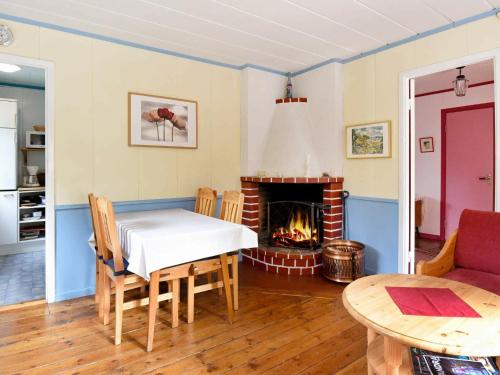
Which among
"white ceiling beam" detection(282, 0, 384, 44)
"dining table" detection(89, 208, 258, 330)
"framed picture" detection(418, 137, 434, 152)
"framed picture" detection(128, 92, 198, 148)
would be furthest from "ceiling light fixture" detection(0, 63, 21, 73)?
"framed picture" detection(418, 137, 434, 152)

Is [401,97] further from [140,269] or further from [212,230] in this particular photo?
[140,269]

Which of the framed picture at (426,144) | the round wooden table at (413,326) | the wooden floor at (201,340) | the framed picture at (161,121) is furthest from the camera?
the framed picture at (426,144)

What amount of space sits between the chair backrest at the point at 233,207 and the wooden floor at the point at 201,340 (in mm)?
709

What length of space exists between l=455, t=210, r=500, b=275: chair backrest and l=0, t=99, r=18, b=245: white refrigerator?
501 cm

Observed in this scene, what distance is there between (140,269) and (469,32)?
10.1 ft

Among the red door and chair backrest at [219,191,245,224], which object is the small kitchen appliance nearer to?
chair backrest at [219,191,245,224]

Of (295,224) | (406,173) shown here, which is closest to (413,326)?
(406,173)

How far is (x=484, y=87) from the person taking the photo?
14.6 feet

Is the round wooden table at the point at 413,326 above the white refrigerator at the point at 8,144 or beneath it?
beneath

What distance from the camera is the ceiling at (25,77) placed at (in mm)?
4094

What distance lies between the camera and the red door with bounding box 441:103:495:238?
4.52 metres

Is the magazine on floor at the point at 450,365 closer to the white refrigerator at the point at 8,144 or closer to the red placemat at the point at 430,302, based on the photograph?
the red placemat at the point at 430,302

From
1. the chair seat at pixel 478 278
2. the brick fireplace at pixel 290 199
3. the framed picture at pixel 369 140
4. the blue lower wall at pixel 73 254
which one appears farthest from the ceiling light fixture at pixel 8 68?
the chair seat at pixel 478 278

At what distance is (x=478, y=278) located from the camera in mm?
2123
